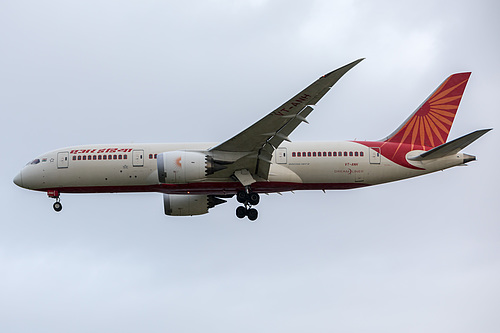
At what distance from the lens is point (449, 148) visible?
39.9 metres

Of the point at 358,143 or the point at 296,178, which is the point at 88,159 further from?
the point at 358,143

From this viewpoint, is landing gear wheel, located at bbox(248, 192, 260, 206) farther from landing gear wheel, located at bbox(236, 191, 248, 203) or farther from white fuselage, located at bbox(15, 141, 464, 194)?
white fuselage, located at bbox(15, 141, 464, 194)

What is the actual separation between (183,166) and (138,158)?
375 cm

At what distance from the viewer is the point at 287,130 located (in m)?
38.2

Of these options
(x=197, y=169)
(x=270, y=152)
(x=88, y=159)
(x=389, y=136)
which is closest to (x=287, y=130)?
(x=270, y=152)

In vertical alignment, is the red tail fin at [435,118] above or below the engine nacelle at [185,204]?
above

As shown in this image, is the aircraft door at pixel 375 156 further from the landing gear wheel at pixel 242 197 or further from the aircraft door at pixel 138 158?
the aircraft door at pixel 138 158

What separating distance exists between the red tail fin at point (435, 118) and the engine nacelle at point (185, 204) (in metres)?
10.4

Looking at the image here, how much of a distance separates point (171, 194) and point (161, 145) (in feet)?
9.73

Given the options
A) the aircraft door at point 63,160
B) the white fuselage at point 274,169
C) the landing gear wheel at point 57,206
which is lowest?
the landing gear wheel at point 57,206

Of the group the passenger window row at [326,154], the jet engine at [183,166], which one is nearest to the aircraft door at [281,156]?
the passenger window row at [326,154]

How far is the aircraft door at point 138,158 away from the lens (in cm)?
4144

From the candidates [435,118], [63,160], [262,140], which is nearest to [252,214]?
[262,140]

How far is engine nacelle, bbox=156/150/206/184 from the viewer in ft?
127
